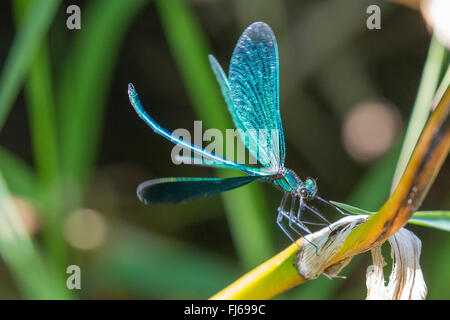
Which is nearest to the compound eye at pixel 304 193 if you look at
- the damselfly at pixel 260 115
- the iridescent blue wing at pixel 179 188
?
the damselfly at pixel 260 115

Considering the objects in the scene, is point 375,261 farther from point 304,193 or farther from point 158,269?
point 158,269

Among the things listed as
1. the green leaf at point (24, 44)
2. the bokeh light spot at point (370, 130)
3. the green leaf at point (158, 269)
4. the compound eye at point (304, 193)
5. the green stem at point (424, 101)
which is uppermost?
the green leaf at point (24, 44)

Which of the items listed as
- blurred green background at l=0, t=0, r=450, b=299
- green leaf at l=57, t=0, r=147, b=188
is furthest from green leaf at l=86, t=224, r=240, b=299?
green leaf at l=57, t=0, r=147, b=188

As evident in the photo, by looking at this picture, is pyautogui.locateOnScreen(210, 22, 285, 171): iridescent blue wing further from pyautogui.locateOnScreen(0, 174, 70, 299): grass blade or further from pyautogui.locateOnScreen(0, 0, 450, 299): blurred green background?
pyautogui.locateOnScreen(0, 174, 70, 299): grass blade

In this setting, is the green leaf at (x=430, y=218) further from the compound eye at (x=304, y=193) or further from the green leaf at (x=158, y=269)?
the green leaf at (x=158, y=269)

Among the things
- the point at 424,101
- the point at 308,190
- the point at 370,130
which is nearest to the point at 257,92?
the point at 308,190
